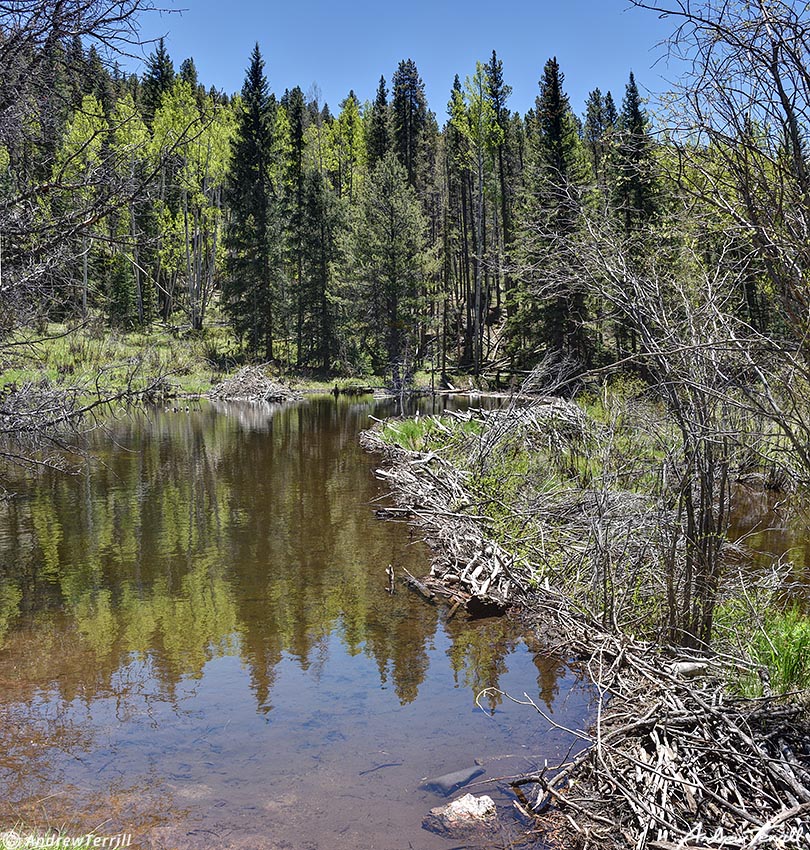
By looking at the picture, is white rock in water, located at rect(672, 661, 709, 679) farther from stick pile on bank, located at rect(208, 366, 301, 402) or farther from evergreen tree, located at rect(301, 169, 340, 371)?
evergreen tree, located at rect(301, 169, 340, 371)

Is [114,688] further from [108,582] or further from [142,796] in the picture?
[108,582]

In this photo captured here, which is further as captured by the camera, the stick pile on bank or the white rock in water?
the stick pile on bank

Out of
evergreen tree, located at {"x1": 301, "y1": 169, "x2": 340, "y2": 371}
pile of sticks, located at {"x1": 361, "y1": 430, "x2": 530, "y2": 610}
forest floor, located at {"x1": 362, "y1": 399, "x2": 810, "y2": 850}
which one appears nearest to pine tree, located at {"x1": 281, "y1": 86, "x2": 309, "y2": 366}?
evergreen tree, located at {"x1": 301, "y1": 169, "x2": 340, "y2": 371}

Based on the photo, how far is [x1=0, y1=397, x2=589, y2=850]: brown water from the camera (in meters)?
4.67

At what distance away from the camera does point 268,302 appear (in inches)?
1695

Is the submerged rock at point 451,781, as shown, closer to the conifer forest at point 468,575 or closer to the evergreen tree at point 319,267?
the conifer forest at point 468,575

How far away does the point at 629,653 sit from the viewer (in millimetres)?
5629

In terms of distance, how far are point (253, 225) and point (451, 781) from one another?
135ft

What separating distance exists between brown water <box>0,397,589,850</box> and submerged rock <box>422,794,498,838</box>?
0.10 metres

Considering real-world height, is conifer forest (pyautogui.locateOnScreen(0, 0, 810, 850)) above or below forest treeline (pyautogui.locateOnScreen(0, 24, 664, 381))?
below

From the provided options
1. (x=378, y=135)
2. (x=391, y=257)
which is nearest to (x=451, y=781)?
(x=391, y=257)

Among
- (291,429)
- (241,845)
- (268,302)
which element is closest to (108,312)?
(268,302)

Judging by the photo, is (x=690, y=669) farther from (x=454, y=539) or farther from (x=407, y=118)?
(x=407, y=118)

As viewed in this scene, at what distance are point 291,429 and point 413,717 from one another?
19.6 m
